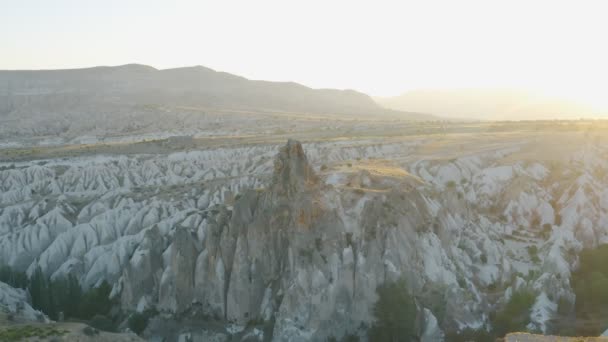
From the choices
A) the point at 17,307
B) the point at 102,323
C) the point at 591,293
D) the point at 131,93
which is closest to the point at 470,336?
the point at 591,293

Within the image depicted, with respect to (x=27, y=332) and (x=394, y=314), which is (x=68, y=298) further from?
(x=394, y=314)

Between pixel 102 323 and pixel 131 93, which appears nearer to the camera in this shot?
pixel 102 323

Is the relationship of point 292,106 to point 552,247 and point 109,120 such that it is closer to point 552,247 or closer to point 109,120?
point 109,120

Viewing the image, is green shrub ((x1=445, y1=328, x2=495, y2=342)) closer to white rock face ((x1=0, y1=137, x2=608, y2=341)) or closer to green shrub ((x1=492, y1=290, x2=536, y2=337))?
white rock face ((x1=0, y1=137, x2=608, y2=341))

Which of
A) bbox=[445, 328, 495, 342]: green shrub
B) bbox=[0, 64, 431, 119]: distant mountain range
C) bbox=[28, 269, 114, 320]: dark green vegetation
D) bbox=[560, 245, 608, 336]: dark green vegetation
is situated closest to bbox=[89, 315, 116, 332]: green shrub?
bbox=[28, 269, 114, 320]: dark green vegetation

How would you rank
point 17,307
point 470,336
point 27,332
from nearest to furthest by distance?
→ 1. point 27,332
2. point 470,336
3. point 17,307

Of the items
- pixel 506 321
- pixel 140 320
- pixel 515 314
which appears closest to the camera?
pixel 506 321
